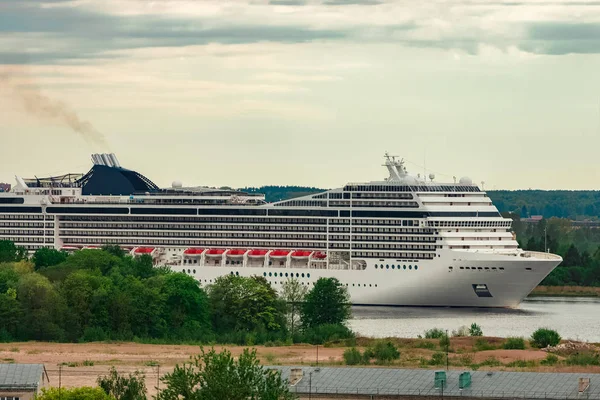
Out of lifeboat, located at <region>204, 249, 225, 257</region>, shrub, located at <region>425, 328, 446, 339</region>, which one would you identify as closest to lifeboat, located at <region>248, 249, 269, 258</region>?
lifeboat, located at <region>204, 249, 225, 257</region>

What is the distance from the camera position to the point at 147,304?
376 ft

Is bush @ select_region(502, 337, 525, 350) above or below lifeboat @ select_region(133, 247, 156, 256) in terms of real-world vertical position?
below

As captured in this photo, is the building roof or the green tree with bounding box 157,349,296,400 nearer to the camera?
the green tree with bounding box 157,349,296,400

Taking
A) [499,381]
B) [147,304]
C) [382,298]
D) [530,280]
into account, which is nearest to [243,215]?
[382,298]

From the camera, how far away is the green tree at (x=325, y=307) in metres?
119

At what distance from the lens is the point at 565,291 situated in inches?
6462

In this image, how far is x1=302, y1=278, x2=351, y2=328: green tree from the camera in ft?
391

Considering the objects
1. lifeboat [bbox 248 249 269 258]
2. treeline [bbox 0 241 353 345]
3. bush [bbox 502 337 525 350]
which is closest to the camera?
bush [bbox 502 337 525 350]

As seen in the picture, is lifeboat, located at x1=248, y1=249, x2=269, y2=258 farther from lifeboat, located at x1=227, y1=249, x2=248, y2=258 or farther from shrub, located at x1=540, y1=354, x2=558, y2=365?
Result: shrub, located at x1=540, y1=354, x2=558, y2=365

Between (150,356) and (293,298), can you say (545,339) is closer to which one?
(150,356)

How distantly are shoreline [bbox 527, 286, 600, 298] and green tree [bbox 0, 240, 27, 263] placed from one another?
45338mm

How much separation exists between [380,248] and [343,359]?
47.3 m

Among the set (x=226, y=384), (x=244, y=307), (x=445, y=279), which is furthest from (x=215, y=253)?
(x=226, y=384)

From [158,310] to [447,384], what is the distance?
43269 millimetres
